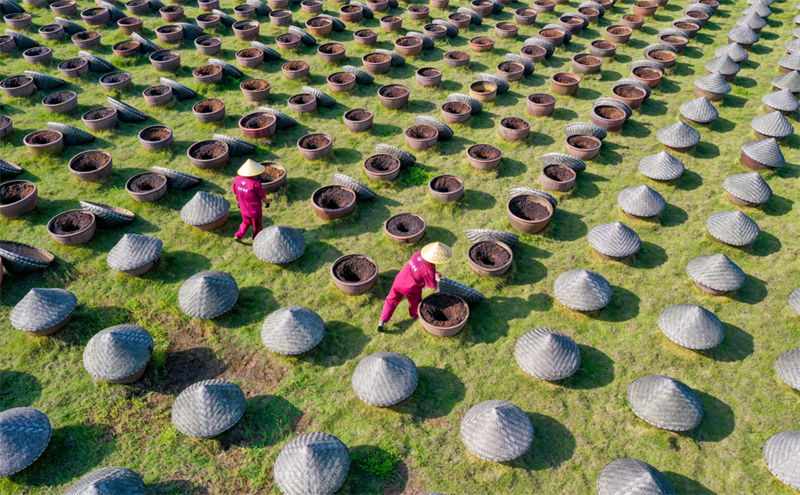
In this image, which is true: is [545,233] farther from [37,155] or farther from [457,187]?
[37,155]

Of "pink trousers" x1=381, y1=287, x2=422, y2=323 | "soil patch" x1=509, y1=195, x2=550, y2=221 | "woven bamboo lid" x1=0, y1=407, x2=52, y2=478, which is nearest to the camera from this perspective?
"woven bamboo lid" x1=0, y1=407, x2=52, y2=478

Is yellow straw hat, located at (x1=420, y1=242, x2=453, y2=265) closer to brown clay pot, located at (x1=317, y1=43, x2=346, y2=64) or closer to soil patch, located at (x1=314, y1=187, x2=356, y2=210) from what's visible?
soil patch, located at (x1=314, y1=187, x2=356, y2=210)

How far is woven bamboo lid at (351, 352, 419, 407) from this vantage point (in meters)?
7.92

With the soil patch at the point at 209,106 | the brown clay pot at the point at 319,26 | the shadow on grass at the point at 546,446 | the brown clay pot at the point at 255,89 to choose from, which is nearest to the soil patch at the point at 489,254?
the shadow on grass at the point at 546,446

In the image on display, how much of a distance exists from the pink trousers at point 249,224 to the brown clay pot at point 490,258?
4954 millimetres

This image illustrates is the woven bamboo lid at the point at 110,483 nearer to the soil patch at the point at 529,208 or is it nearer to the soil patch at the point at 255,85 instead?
Answer: the soil patch at the point at 529,208

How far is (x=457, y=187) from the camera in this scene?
12.5 m

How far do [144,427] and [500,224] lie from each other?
8689mm

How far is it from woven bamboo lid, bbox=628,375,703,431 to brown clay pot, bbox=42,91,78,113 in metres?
18.3

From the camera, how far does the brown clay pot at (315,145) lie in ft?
45.0

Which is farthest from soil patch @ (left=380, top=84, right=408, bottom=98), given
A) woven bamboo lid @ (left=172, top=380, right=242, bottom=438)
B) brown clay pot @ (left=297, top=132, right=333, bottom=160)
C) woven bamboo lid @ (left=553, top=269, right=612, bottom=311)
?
woven bamboo lid @ (left=172, top=380, right=242, bottom=438)

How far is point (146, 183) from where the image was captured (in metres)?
A: 12.5

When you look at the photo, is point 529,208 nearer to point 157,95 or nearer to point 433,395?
point 433,395

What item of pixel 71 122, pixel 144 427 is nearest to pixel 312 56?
pixel 71 122
